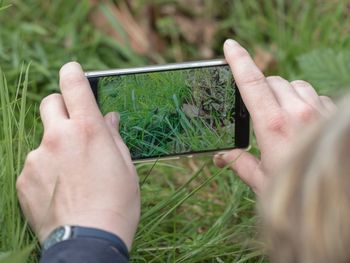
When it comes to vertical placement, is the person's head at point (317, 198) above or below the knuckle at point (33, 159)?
above

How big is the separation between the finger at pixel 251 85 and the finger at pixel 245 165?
0.15 metres

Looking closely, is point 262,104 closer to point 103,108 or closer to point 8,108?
point 103,108

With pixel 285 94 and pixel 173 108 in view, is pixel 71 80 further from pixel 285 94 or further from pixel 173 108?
pixel 285 94

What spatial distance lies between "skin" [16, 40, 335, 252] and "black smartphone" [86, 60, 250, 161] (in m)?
0.06

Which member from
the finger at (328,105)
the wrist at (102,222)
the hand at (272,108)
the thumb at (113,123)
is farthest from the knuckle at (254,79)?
the wrist at (102,222)

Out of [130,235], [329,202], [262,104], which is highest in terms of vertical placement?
[329,202]

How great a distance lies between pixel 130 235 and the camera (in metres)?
1.63

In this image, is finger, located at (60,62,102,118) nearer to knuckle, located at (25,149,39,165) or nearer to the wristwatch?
knuckle, located at (25,149,39,165)

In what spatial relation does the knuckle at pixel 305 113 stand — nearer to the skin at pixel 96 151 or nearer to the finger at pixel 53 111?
the skin at pixel 96 151

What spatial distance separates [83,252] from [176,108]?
475 millimetres

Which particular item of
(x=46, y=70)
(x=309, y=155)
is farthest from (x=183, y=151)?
(x=46, y=70)

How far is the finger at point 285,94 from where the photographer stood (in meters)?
1.79

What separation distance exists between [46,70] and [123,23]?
1.82 ft

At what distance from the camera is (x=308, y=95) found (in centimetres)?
184
